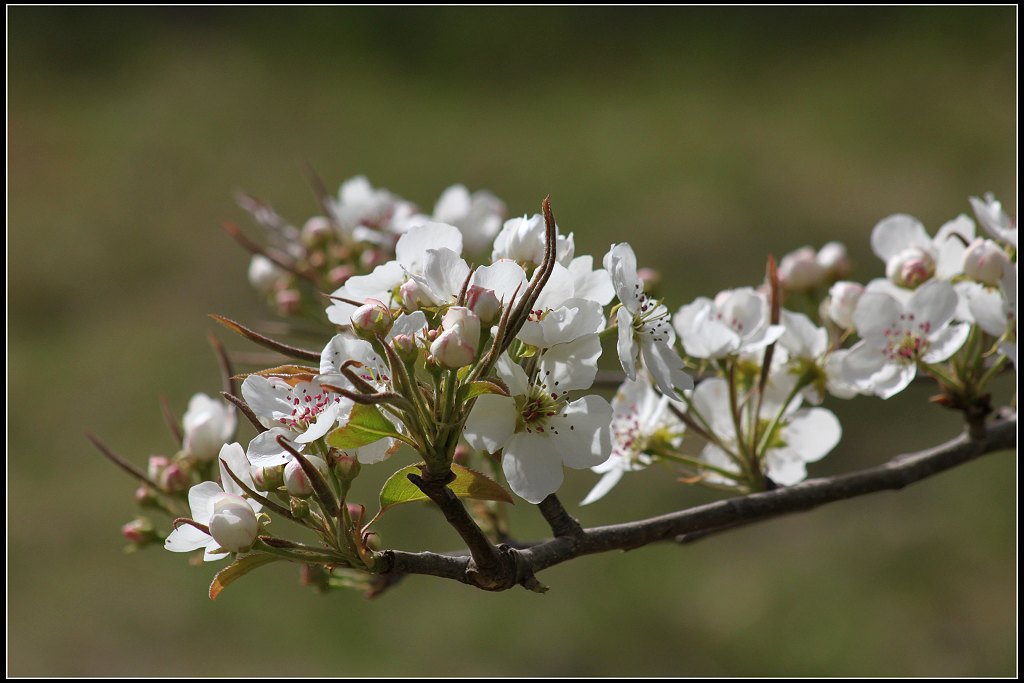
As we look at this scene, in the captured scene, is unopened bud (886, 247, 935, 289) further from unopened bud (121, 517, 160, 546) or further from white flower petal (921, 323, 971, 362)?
unopened bud (121, 517, 160, 546)

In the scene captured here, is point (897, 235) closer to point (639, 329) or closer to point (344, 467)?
point (639, 329)

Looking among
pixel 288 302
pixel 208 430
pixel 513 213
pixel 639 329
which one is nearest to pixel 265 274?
pixel 288 302

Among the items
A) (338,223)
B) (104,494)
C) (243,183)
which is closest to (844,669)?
(338,223)

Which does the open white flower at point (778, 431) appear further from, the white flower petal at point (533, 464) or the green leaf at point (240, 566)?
the green leaf at point (240, 566)

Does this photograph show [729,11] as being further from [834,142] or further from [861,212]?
[861,212]

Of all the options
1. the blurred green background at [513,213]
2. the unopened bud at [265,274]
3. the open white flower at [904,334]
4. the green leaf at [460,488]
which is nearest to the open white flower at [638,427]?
the open white flower at [904,334]

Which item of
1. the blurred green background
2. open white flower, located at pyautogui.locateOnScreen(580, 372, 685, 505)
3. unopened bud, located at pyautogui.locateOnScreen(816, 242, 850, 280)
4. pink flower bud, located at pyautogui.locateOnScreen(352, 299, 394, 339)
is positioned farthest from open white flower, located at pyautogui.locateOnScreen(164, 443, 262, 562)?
the blurred green background
